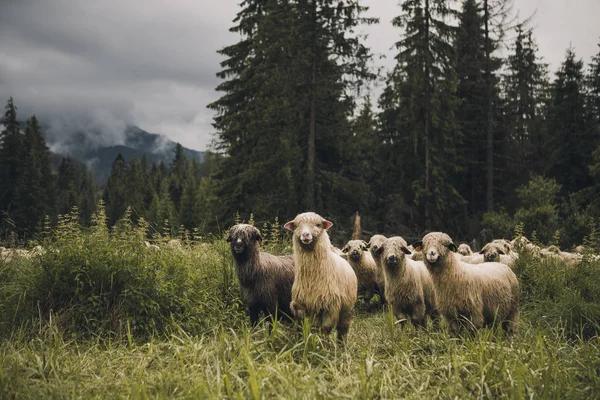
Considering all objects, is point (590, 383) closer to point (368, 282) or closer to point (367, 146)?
point (368, 282)

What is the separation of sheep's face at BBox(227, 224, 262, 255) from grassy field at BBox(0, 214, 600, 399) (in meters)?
1.06

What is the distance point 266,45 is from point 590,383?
66.4 feet

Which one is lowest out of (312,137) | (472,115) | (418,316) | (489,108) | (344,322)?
(418,316)

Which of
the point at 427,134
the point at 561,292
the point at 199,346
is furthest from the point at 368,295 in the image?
the point at 427,134

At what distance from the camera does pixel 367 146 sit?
2147cm

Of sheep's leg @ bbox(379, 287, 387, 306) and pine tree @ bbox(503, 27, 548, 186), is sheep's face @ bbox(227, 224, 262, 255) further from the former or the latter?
pine tree @ bbox(503, 27, 548, 186)

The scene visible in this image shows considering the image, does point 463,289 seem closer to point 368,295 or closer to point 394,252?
point 394,252

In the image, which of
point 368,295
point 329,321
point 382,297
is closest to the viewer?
point 329,321

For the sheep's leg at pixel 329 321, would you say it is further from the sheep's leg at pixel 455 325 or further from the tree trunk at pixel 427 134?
the tree trunk at pixel 427 134

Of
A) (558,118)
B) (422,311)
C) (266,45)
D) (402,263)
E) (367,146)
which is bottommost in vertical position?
(422,311)

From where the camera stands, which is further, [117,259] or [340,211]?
[340,211]

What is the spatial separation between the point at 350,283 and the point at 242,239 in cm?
165

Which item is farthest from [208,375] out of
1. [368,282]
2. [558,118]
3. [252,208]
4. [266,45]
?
[558,118]

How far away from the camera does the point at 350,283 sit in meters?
5.29
